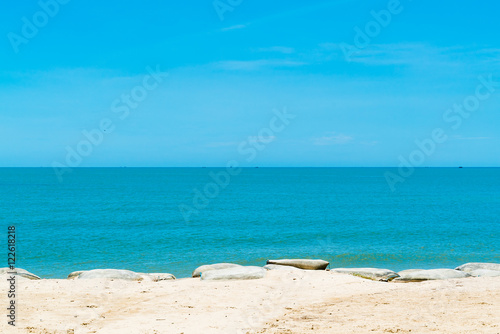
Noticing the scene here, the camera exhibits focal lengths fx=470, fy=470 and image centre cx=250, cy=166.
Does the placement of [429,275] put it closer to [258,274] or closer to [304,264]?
[304,264]

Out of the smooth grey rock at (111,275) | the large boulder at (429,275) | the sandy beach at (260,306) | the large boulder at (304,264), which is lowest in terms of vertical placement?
the sandy beach at (260,306)

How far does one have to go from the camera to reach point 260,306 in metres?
12.6

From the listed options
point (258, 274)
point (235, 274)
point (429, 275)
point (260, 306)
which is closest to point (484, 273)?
point (429, 275)

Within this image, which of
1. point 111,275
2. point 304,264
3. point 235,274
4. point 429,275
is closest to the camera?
point 235,274

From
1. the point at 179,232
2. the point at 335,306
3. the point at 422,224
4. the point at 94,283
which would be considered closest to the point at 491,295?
the point at 335,306

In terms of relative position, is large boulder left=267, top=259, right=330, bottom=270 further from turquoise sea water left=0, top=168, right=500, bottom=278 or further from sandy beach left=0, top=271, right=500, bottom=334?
turquoise sea water left=0, top=168, right=500, bottom=278

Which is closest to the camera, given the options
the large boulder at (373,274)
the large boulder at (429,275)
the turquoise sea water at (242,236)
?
the large boulder at (429,275)

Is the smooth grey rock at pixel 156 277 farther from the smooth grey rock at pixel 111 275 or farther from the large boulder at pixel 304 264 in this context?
the large boulder at pixel 304 264

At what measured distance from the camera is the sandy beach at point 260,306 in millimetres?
10492

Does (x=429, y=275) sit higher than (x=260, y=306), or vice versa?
(x=429, y=275)

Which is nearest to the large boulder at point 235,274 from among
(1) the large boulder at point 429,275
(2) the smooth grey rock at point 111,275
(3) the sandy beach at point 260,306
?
(3) the sandy beach at point 260,306

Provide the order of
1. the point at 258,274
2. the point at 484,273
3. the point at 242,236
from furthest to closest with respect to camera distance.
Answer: the point at 242,236, the point at 484,273, the point at 258,274

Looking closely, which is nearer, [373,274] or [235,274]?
[235,274]

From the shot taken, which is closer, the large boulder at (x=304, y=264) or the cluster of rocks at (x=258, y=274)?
the cluster of rocks at (x=258, y=274)
